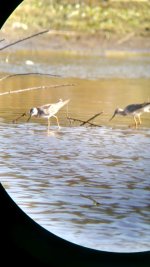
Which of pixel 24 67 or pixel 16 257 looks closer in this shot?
pixel 16 257

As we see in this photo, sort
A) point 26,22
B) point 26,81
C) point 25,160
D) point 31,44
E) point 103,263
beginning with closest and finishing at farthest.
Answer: point 103,263, point 25,160, point 26,81, point 31,44, point 26,22

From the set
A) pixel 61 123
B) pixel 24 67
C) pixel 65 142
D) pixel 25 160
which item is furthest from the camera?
pixel 24 67

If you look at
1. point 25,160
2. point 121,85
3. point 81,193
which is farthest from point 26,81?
point 81,193

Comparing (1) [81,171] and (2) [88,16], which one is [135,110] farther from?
(2) [88,16]

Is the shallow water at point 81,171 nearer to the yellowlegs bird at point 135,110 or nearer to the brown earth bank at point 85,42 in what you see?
the yellowlegs bird at point 135,110

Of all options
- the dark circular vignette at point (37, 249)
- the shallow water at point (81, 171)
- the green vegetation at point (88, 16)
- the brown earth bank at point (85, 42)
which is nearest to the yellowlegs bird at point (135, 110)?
the shallow water at point (81, 171)

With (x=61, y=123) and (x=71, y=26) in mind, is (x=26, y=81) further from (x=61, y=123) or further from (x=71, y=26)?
(x=71, y=26)

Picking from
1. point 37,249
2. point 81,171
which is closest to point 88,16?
point 81,171
